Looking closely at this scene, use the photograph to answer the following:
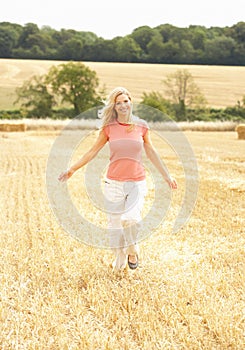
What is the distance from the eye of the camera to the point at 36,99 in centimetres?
4075

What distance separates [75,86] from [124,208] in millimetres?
37129

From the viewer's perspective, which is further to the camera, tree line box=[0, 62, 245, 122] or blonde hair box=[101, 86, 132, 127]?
tree line box=[0, 62, 245, 122]

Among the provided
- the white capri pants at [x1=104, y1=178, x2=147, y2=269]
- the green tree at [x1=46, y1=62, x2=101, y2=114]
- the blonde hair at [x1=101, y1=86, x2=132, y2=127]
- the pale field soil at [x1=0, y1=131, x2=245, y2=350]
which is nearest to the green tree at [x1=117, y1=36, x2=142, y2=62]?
the green tree at [x1=46, y1=62, x2=101, y2=114]

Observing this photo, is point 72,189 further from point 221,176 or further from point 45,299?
point 45,299

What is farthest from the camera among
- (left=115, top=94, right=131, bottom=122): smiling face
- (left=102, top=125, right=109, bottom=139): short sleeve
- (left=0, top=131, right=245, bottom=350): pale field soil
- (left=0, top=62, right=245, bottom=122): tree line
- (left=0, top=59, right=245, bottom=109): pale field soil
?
(left=0, top=59, right=245, bottom=109): pale field soil

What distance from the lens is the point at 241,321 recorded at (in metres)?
4.21

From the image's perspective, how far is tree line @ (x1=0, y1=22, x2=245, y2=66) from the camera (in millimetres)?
61969

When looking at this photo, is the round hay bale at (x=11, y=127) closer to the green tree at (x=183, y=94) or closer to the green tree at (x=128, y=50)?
the green tree at (x=183, y=94)

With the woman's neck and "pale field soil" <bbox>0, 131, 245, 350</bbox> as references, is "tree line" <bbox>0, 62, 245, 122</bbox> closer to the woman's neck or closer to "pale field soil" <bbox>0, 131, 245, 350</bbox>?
"pale field soil" <bbox>0, 131, 245, 350</bbox>

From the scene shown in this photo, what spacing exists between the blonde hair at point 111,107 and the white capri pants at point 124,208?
553 millimetres

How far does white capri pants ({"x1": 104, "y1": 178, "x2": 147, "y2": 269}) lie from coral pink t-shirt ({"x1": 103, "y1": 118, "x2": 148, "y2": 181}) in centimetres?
6

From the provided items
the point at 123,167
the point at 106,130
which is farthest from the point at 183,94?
the point at 123,167

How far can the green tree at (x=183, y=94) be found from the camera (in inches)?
1570

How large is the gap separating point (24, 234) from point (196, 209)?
2.75 m
